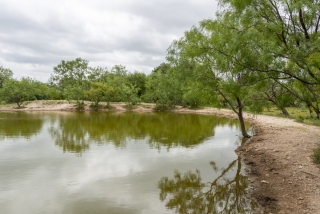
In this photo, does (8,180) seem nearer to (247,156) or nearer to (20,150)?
(20,150)

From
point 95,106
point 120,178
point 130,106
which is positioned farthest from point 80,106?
point 120,178

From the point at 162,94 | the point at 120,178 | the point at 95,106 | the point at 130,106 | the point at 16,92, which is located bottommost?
the point at 120,178

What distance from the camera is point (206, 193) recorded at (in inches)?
325

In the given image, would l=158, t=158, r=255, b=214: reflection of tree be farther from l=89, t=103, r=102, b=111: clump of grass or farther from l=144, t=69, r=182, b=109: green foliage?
l=89, t=103, r=102, b=111: clump of grass

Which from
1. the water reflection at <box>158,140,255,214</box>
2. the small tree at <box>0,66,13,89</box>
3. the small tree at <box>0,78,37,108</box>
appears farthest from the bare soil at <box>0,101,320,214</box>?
the small tree at <box>0,66,13,89</box>

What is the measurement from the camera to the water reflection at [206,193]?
23.5 feet

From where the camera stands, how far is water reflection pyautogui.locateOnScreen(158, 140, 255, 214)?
7.17 metres

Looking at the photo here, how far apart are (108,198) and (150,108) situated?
4307cm

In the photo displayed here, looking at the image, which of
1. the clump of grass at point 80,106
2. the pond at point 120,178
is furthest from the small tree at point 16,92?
the pond at point 120,178

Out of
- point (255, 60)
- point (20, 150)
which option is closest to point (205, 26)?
point (255, 60)

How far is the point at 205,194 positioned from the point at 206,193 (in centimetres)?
9

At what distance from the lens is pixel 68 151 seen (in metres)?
14.2

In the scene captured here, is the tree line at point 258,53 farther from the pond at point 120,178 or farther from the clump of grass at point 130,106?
the clump of grass at point 130,106

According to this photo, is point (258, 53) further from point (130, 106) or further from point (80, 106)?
point (80, 106)
